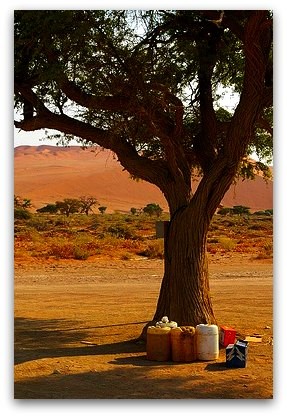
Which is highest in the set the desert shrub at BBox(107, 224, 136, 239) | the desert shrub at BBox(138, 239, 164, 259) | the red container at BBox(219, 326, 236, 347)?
the desert shrub at BBox(107, 224, 136, 239)

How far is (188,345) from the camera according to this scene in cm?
991

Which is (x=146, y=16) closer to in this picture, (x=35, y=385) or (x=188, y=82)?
(x=188, y=82)

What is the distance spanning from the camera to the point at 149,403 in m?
7.74

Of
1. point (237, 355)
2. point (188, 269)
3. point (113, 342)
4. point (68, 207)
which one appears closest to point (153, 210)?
point (68, 207)

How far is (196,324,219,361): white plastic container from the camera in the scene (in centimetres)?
990

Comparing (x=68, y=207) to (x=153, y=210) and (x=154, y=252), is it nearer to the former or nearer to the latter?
(x=153, y=210)

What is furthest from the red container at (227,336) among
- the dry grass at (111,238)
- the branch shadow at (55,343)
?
the dry grass at (111,238)

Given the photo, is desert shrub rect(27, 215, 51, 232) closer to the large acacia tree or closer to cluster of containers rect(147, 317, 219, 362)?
the large acacia tree

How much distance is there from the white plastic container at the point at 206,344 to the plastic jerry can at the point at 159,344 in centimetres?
34

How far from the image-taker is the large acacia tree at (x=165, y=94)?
10.2 meters

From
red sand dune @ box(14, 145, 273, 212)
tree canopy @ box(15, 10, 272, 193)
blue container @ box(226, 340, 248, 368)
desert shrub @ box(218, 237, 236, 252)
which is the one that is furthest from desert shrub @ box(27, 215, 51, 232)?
blue container @ box(226, 340, 248, 368)

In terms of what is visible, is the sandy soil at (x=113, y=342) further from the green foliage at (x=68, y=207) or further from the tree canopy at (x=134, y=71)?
the green foliage at (x=68, y=207)

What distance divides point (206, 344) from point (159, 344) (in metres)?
0.52

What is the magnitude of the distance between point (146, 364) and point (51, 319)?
14.5ft
